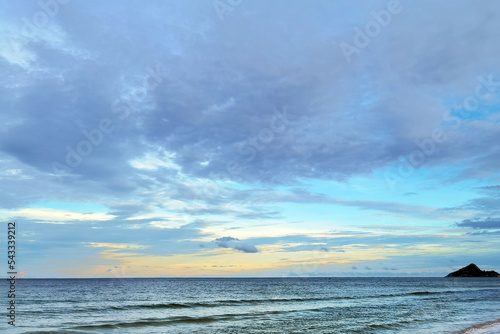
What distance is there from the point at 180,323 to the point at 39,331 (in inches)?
512

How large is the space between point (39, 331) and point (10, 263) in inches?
504

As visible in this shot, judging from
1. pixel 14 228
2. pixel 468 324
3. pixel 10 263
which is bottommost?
pixel 468 324

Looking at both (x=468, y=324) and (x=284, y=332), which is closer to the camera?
(x=284, y=332)

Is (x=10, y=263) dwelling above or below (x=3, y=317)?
above

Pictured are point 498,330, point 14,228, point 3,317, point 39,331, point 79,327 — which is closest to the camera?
point 14,228

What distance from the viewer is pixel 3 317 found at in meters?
41.4

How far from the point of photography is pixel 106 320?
3984 cm

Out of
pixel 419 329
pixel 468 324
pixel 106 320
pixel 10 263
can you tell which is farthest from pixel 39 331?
pixel 468 324

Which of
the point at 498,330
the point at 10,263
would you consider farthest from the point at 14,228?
the point at 498,330

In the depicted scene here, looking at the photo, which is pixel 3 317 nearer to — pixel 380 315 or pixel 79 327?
pixel 79 327

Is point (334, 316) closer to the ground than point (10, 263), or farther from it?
closer to the ground

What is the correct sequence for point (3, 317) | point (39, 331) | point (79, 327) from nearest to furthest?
point (39, 331), point (79, 327), point (3, 317)

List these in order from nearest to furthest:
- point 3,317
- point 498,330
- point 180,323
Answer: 1. point 498,330
2. point 180,323
3. point 3,317

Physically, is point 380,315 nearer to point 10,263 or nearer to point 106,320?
point 106,320
